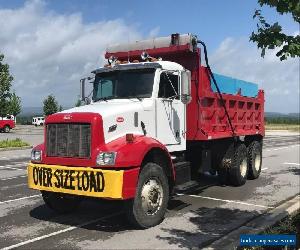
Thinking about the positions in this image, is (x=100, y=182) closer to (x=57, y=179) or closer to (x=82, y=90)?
(x=57, y=179)

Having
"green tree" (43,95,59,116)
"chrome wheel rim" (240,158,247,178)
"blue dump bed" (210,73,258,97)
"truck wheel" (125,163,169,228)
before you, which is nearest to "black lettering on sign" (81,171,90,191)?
"truck wheel" (125,163,169,228)

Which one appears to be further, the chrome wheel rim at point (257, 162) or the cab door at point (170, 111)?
the chrome wheel rim at point (257, 162)

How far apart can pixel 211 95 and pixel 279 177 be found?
5.06 m

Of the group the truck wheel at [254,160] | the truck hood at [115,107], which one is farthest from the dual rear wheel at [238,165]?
the truck hood at [115,107]

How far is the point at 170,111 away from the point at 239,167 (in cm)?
391

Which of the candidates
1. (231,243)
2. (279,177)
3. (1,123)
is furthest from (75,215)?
(1,123)

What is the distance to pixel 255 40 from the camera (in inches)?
230

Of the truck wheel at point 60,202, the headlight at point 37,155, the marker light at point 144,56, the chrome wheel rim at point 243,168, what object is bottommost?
the truck wheel at point 60,202

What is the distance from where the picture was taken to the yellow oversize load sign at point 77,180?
22.8ft

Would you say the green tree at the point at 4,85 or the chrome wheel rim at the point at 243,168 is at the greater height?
the green tree at the point at 4,85

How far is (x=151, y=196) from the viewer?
7715mm

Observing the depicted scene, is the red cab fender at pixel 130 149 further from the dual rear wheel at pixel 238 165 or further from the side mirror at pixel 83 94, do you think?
the dual rear wheel at pixel 238 165

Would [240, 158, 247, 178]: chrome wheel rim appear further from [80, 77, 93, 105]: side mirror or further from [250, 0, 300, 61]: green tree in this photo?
[250, 0, 300, 61]: green tree

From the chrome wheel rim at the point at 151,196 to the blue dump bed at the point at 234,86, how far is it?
3.62m
